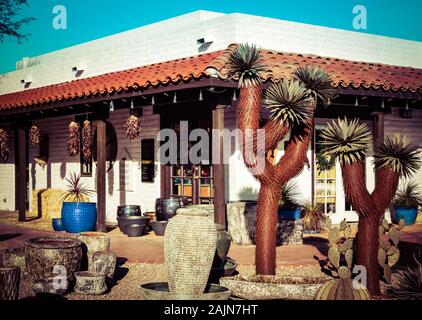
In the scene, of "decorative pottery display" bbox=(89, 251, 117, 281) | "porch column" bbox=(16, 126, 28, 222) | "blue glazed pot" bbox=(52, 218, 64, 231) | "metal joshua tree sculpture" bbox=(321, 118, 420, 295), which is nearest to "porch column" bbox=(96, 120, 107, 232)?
"blue glazed pot" bbox=(52, 218, 64, 231)

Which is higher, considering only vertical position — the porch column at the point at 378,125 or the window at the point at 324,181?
the porch column at the point at 378,125

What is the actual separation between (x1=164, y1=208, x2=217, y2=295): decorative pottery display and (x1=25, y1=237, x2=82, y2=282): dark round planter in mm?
1727

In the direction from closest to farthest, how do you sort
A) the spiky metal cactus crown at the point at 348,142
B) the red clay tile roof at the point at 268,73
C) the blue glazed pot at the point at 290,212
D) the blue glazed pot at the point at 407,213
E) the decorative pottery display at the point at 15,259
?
the spiky metal cactus crown at the point at 348,142
the decorative pottery display at the point at 15,259
the red clay tile roof at the point at 268,73
the blue glazed pot at the point at 290,212
the blue glazed pot at the point at 407,213

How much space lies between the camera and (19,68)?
71.4 ft

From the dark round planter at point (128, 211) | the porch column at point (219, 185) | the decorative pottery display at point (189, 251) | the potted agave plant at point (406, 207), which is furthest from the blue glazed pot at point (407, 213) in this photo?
the decorative pottery display at point (189, 251)

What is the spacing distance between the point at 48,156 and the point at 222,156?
30.6 ft

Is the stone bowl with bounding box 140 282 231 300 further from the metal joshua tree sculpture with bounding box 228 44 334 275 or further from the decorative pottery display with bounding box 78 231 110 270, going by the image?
the decorative pottery display with bounding box 78 231 110 270

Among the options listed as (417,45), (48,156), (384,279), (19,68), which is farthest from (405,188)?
(19,68)

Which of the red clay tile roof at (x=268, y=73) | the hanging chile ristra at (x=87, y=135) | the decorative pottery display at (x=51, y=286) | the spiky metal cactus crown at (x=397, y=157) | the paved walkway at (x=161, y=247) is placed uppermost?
the red clay tile roof at (x=268, y=73)

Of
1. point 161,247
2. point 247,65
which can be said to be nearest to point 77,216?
point 161,247

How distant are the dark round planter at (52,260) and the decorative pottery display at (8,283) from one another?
3.29ft

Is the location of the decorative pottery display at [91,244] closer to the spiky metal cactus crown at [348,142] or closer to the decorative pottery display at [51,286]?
the decorative pottery display at [51,286]

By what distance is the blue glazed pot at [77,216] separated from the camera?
1223cm
